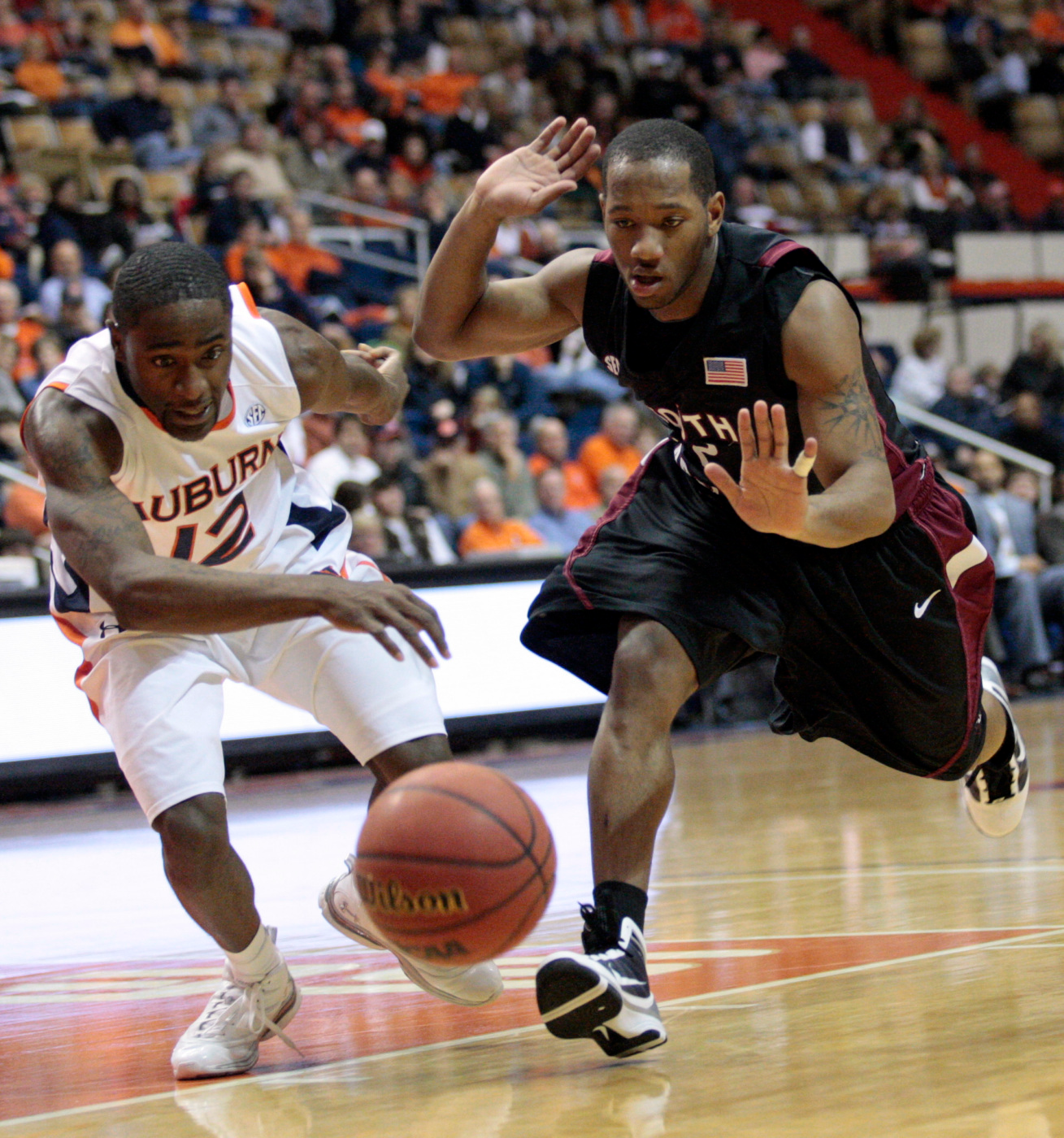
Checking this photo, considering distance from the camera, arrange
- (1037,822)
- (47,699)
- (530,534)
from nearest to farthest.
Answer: (1037,822) < (47,699) < (530,534)

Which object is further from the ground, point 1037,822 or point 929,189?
point 929,189

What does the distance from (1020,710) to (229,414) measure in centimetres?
823

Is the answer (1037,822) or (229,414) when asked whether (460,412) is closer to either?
(1037,822)

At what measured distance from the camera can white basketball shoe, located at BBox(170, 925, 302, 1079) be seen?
10.5ft

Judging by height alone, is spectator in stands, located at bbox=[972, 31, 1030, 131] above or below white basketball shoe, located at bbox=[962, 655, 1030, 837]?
above

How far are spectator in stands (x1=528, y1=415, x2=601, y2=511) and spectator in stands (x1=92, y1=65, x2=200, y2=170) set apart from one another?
385 centimetres

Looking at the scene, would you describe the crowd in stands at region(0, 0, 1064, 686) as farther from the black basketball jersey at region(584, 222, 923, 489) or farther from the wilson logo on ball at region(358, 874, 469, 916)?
the wilson logo on ball at region(358, 874, 469, 916)

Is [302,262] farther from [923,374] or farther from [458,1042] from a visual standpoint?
[458,1042]

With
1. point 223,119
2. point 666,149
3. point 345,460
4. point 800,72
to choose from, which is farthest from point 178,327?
point 800,72

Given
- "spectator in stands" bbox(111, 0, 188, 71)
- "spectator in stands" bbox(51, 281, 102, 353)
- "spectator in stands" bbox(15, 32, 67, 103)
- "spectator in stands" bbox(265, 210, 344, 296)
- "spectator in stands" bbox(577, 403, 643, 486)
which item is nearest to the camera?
"spectator in stands" bbox(51, 281, 102, 353)

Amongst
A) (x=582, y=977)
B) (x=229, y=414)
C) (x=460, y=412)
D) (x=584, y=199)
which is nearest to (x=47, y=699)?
(x=460, y=412)

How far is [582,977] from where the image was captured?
2.99 metres

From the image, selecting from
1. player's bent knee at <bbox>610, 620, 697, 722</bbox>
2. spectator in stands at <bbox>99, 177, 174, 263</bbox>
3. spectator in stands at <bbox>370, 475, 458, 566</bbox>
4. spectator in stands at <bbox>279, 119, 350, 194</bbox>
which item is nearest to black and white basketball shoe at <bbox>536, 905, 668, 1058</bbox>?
player's bent knee at <bbox>610, 620, 697, 722</bbox>

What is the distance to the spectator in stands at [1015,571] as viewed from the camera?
1155 cm
